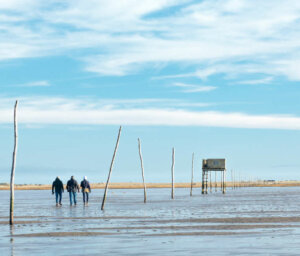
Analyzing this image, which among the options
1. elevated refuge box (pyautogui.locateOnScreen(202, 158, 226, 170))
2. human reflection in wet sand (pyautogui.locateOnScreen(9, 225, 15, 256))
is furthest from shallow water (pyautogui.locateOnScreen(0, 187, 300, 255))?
elevated refuge box (pyautogui.locateOnScreen(202, 158, 226, 170))

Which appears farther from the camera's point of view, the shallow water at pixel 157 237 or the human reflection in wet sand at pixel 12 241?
the shallow water at pixel 157 237

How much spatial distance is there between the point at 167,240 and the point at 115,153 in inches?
884

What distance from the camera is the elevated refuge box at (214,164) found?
99938 millimetres

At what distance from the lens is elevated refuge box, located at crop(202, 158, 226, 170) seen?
3935 inches

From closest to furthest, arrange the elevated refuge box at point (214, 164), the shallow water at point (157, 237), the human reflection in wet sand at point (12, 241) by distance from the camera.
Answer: the human reflection in wet sand at point (12, 241)
the shallow water at point (157, 237)
the elevated refuge box at point (214, 164)

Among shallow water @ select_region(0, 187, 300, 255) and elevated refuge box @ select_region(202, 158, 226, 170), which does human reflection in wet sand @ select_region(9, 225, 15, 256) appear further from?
elevated refuge box @ select_region(202, 158, 226, 170)

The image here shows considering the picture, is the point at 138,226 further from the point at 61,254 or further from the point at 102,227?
the point at 61,254

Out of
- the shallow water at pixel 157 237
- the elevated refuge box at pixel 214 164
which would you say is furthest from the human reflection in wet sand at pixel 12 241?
the elevated refuge box at pixel 214 164

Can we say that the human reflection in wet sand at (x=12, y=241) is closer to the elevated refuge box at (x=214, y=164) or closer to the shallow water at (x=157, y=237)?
the shallow water at (x=157, y=237)

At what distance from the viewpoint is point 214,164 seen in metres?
100

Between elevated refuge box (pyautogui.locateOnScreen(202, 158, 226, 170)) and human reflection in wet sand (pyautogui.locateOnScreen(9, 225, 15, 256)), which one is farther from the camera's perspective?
elevated refuge box (pyautogui.locateOnScreen(202, 158, 226, 170))

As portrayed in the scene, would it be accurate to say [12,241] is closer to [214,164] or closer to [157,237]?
[157,237]

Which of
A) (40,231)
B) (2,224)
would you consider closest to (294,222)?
(40,231)

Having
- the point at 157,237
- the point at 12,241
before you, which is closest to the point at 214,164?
the point at 157,237
